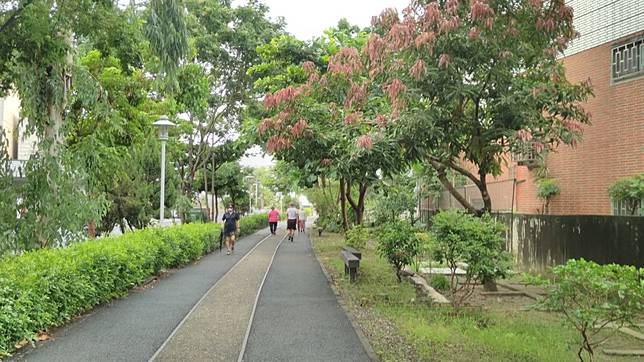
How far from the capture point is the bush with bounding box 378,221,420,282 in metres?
9.66

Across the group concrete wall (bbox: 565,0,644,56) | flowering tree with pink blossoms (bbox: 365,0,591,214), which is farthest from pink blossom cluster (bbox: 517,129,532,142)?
concrete wall (bbox: 565,0,644,56)

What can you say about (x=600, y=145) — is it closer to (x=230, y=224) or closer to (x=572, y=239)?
(x=572, y=239)

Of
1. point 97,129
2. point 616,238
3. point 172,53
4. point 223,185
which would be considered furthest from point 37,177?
point 223,185

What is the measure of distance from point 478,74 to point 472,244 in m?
2.61

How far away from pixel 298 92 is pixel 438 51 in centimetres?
254

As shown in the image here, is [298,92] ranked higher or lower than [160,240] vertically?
higher

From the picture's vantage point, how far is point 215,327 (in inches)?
A: 278

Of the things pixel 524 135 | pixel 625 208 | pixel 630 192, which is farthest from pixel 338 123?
pixel 625 208

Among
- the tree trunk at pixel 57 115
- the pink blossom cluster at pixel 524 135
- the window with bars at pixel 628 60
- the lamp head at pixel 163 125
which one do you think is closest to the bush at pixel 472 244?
the pink blossom cluster at pixel 524 135

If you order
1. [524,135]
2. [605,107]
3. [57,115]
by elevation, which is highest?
[605,107]

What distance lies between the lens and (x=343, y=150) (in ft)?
28.8

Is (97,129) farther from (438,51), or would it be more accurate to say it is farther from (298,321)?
(438,51)

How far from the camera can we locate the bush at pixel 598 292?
13.6ft

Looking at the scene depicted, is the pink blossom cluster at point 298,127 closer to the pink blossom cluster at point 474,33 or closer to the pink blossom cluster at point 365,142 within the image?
the pink blossom cluster at point 365,142
